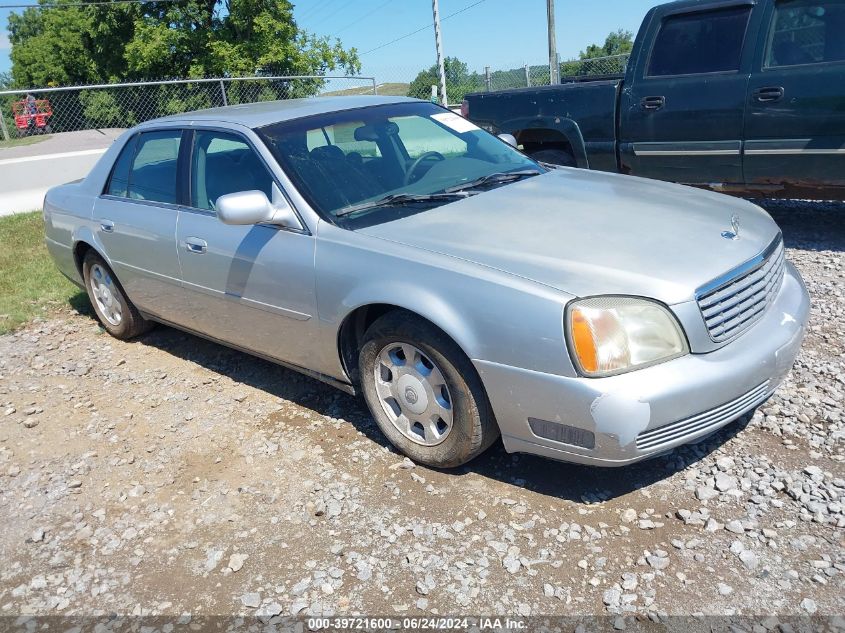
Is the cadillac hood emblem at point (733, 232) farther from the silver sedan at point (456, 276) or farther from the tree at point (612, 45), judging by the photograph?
the tree at point (612, 45)

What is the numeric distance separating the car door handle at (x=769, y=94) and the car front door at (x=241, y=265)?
14.2ft

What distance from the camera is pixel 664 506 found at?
303cm

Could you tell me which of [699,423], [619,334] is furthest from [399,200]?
[699,423]

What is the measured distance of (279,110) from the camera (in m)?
4.37

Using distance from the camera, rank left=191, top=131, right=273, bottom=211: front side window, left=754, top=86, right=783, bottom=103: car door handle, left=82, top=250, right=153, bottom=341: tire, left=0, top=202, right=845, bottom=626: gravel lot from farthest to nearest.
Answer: left=754, top=86, right=783, bottom=103: car door handle → left=82, top=250, right=153, bottom=341: tire → left=191, top=131, right=273, bottom=211: front side window → left=0, top=202, right=845, bottom=626: gravel lot

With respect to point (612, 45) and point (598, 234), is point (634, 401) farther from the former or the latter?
point (612, 45)

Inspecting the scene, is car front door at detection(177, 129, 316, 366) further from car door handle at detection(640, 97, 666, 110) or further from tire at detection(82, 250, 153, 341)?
car door handle at detection(640, 97, 666, 110)

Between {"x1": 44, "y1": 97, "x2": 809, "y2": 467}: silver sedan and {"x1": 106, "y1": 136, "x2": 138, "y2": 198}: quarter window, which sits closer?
{"x1": 44, "y1": 97, "x2": 809, "y2": 467}: silver sedan

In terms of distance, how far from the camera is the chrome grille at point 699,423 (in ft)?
9.12

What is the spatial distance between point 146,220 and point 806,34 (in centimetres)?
531

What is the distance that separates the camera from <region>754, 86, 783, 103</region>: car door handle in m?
5.90

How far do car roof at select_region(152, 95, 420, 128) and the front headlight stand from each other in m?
2.25

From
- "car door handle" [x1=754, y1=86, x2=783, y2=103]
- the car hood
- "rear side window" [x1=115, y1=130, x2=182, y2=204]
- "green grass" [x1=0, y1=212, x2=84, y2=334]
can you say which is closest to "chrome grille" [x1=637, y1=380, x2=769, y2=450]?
the car hood

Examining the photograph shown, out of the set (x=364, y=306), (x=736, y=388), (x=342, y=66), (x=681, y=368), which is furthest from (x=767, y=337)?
(x=342, y=66)
